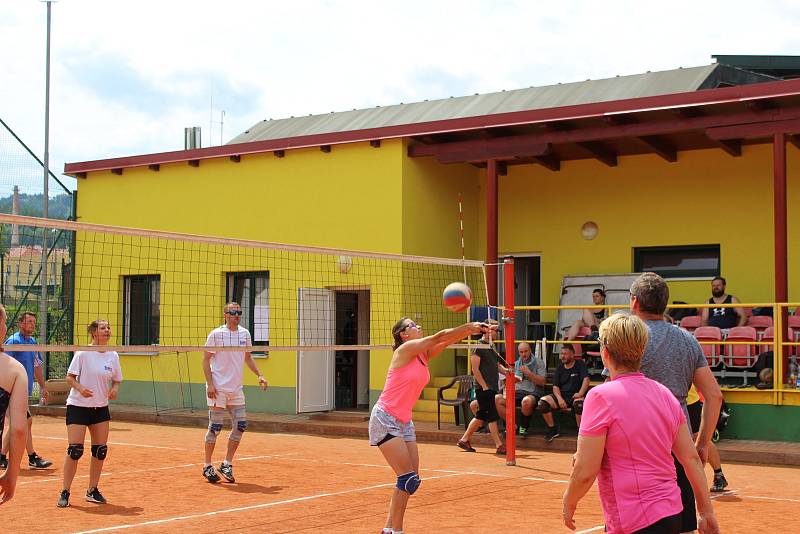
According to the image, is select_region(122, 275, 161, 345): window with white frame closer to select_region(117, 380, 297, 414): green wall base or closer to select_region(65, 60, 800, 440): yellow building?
select_region(65, 60, 800, 440): yellow building

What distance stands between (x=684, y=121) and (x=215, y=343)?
8.63 m

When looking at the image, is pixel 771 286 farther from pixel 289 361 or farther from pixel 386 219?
pixel 289 361

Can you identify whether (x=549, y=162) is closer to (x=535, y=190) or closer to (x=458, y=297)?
(x=535, y=190)

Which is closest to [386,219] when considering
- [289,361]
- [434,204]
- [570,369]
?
[434,204]

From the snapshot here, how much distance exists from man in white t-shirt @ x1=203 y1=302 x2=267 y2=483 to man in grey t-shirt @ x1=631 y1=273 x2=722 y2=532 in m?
6.77

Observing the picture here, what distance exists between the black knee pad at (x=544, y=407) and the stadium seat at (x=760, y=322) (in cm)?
332

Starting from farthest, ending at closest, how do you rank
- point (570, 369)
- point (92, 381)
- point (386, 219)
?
point (386, 219)
point (570, 369)
point (92, 381)

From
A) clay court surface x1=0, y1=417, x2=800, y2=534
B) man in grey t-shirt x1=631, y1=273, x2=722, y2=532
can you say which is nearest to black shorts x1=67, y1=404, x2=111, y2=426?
clay court surface x1=0, y1=417, x2=800, y2=534

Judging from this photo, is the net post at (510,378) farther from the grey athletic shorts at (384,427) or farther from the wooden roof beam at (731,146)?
the grey athletic shorts at (384,427)

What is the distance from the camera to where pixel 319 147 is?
19.5 m

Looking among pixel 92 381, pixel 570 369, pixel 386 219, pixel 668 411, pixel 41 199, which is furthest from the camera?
pixel 41 199

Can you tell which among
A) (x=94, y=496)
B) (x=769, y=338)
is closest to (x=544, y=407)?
(x=769, y=338)

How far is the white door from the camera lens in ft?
61.9

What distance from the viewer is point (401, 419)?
7.74 meters
